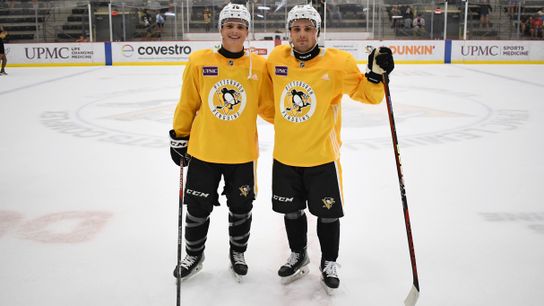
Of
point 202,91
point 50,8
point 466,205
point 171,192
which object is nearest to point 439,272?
point 466,205

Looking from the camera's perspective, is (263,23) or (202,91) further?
(263,23)

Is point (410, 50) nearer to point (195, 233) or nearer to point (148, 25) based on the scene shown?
point (148, 25)

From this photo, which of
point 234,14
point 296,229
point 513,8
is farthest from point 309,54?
point 513,8

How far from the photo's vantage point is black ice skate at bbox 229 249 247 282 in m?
2.56

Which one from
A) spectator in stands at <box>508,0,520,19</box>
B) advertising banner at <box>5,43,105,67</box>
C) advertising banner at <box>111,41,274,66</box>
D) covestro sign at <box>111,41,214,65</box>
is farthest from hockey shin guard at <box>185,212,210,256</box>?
spectator in stands at <box>508,0,520,19</box>

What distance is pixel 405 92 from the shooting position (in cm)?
958

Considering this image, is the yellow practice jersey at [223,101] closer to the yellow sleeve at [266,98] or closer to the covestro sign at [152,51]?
the yellow sleeve at [266,98]

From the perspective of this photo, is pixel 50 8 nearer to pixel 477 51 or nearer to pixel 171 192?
pixel 477 51

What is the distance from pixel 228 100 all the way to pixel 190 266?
2.70 feet

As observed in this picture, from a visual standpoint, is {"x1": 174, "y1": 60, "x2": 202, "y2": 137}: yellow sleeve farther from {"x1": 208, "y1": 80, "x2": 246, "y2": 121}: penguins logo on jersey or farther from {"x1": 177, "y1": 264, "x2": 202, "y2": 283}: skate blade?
{"x1": 177, "y1": 264, "x2": 202, "y2": 283}: skate blade

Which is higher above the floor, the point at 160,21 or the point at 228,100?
the point at 160,21

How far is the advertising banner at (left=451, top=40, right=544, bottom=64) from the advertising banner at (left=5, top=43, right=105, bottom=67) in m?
10.5

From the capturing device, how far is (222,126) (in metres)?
2.48

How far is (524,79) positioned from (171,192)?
9.76m
